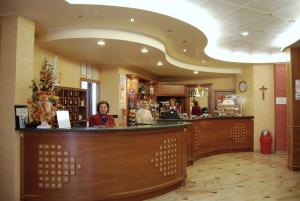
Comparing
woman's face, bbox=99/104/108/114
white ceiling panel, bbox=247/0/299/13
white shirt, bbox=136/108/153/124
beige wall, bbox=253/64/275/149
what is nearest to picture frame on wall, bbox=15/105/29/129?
woman's face, bbox=99/104/108/114

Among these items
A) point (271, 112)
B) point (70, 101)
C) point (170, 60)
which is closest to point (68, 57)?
point (70, 101)

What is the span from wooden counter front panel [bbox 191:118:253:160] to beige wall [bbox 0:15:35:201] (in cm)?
438

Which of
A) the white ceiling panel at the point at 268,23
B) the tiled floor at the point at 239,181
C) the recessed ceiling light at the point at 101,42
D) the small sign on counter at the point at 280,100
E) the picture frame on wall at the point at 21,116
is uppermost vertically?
the white ceiling panel at the point at 268,23

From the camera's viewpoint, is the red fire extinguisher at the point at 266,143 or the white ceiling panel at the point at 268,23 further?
the red fire extinguisher at the point at 266,143

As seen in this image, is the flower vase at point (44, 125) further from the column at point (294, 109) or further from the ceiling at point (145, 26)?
the column at point (294, 109)

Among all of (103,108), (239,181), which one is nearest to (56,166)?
(103,108)

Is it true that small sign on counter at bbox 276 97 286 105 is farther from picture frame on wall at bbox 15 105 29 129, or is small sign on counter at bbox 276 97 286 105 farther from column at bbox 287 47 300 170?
picture frame on wall at bbox 15 105 29 129

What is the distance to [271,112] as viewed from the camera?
376 inches

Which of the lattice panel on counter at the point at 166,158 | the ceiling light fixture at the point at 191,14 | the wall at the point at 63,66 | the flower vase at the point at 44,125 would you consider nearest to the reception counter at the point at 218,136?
the ceiling light fixture at the point at 191,14

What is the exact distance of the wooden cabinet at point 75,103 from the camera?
7.03 m

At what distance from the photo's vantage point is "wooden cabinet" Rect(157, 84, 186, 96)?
1190 centimetres

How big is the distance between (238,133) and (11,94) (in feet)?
23.2

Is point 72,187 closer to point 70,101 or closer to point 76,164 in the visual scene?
point 76,164

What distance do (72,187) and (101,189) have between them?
40cm
